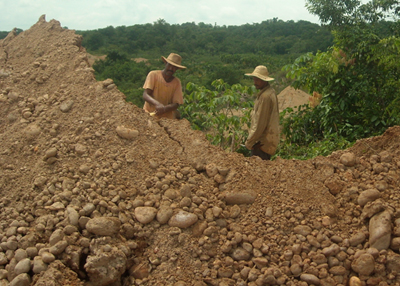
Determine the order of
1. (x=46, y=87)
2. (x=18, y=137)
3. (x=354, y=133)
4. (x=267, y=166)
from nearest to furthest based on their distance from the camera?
(x=267, y=166) < (x=18, y=137) < (x=46, y=87) < (x=354, y=133)

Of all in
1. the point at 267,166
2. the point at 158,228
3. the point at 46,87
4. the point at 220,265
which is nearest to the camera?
the point at 220,265

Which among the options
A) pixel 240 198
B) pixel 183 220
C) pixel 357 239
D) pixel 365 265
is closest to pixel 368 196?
pixel 357 239

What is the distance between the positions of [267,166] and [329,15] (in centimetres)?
422

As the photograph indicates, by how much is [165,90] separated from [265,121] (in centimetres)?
115

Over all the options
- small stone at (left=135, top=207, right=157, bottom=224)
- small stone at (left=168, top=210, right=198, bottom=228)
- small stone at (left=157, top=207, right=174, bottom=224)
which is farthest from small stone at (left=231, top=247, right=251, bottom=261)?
small stone at (left=135, top=207, right=157, bottom=224)

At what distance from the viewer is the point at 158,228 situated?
8.16 ft

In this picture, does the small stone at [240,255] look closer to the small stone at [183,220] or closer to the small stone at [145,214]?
the small stone at [183,220]

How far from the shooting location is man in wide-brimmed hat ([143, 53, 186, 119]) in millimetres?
3955

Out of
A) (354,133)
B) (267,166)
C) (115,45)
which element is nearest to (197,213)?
(267,166)

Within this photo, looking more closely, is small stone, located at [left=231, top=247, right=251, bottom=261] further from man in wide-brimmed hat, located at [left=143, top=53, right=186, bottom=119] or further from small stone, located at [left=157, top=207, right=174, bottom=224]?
man in wide-brimmed hat, located at [left=143, top=53, right=186, bottom=119]

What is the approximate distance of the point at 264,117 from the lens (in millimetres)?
3762

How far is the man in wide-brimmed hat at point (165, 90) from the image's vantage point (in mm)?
3955

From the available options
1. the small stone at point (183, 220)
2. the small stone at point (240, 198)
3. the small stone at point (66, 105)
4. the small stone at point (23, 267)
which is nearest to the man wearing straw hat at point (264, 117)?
the small stone at point (240, 198)

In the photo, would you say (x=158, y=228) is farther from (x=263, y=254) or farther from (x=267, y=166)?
(x=267, y=166)
